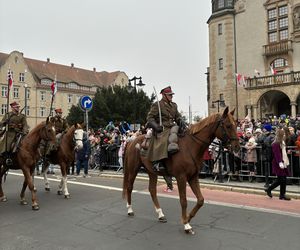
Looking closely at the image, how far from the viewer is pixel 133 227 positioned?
22.2 feet

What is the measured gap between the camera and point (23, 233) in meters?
6.45

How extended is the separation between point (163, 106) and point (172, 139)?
2.73ft

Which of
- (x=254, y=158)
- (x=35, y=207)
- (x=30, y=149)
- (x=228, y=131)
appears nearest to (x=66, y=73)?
(x=254, y=158)

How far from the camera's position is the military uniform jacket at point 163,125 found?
22.0ft

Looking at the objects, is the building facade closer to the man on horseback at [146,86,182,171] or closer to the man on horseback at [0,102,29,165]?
the man on horseback at [0,102,29,165]

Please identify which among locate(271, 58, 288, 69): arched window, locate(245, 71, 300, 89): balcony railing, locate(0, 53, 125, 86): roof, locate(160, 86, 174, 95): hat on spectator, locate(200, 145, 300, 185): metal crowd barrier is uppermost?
locate(0, 53, 125, 86): roof

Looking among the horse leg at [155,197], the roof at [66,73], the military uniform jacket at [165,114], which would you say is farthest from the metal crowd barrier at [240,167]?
the roof at [66,73]

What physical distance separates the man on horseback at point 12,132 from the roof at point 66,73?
211 feet

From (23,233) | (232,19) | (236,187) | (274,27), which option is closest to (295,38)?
(274,27)

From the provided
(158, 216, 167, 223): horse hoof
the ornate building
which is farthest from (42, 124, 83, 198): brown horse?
the ornate building

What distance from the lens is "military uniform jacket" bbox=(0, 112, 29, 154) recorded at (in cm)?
901

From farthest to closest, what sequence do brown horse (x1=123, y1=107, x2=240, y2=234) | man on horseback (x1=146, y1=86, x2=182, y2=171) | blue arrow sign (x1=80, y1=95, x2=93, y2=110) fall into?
blue arrow sign (x1=80, y1=95, x2=93, y2=110)
man on horseback (x1=146, y1=86, x2=182, y2=171)
brown horse (x1=123, y1=107, x2=240, y2=234)

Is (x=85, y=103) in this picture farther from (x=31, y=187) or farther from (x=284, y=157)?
(x=284, y=157)

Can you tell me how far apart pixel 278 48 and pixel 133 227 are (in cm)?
3479
